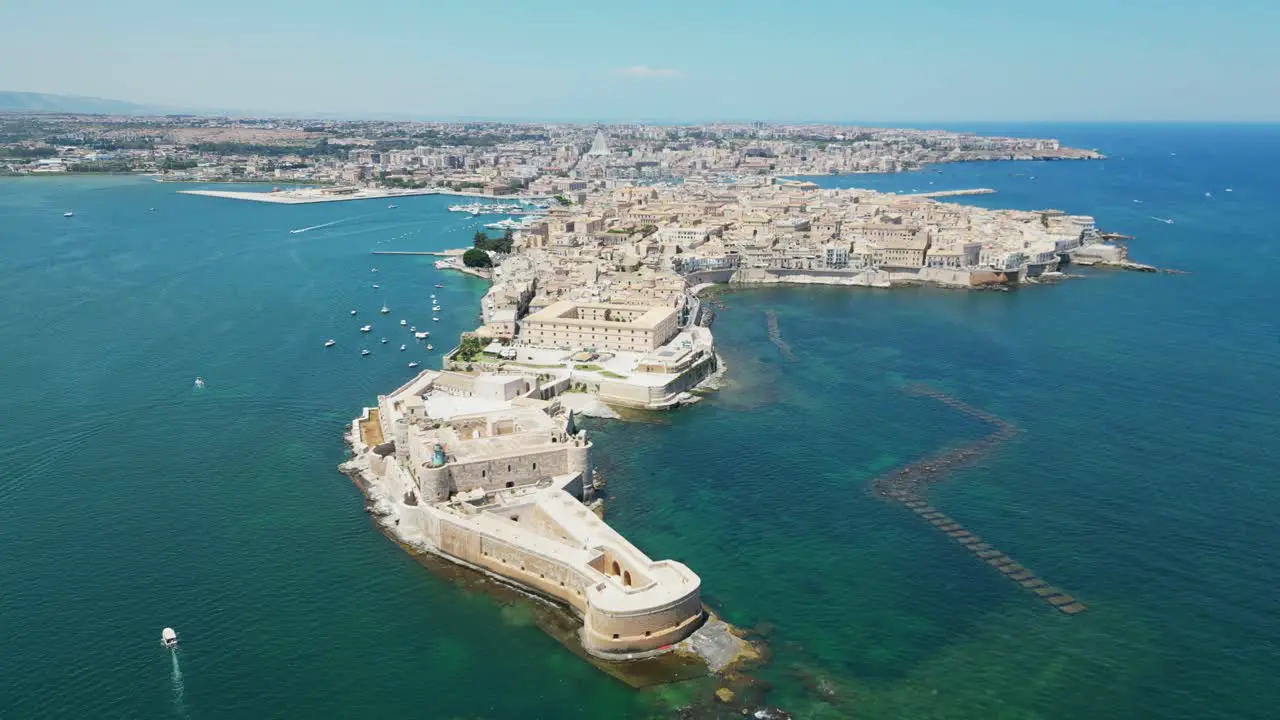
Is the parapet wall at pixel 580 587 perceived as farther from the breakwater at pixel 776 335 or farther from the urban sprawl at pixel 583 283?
the breakwater at pixel 776 335

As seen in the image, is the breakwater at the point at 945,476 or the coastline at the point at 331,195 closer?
the breakwater at the point at 945,476

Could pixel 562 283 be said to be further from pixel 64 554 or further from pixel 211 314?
pixel 64 554

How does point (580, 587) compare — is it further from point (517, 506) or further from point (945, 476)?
point (945, 476)

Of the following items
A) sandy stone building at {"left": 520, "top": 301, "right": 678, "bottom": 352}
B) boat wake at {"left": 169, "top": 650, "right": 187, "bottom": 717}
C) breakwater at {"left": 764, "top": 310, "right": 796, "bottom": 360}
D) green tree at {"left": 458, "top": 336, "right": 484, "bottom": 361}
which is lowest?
boat wake at {"left": 169, "top": 650, "right": 187, "bottom": 717}

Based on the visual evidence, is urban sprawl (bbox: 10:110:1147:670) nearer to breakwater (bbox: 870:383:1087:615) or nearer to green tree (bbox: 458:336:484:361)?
green tree (bbox: 458:336:484:361)

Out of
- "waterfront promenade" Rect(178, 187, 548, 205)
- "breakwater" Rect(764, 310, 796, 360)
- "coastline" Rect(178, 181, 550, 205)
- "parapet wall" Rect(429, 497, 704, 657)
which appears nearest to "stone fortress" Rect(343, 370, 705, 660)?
"parapet wall" Rect(429, 497, 704, 657)

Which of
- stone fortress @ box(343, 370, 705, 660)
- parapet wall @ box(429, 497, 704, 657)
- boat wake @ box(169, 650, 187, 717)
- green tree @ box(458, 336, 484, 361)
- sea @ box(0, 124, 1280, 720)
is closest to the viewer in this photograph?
boat wake @ box(169, 650, 187, 717)

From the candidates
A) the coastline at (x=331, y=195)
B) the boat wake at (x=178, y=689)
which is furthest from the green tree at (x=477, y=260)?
the coastline at (x=331, y=195)
